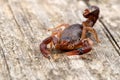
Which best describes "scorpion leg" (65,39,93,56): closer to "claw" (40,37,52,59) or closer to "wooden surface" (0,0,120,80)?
"wooden surface" (0,0,120,80)

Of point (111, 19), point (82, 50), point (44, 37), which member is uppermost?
point (82, 50)

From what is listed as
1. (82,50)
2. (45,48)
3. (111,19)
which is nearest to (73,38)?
(82,50)

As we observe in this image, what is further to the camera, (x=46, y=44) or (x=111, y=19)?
(x=111, y=19)

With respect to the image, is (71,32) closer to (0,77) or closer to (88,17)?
(88,17)

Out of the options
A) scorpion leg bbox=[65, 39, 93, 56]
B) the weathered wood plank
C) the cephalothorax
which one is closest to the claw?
the cephalothorax

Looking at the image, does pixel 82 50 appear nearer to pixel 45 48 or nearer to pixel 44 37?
pixel 45 48

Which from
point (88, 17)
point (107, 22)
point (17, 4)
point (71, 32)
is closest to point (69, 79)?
point (71, 32)

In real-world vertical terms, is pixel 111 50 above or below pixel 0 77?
below
